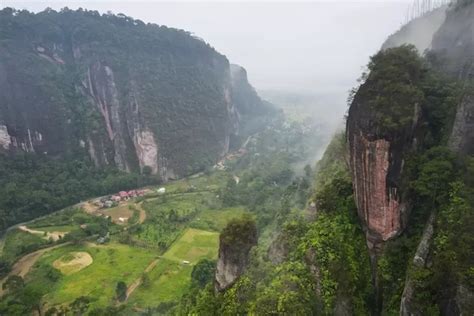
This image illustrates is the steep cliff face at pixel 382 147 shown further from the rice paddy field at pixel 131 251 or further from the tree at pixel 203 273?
the rice paddy field at pixel 131 251

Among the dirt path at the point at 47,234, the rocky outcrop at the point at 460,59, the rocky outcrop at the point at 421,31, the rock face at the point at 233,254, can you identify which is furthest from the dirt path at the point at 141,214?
the rocky outcrop at the point at 460,59

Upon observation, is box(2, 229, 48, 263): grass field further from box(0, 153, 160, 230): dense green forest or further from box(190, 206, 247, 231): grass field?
box(190, 206, 247, 231): grass field

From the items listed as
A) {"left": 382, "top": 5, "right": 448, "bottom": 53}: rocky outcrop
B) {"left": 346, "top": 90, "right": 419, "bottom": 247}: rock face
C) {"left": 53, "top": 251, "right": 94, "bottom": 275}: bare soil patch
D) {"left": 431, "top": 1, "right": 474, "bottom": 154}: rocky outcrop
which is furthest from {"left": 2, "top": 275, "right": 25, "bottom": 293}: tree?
{"left": 382, "top": 5, "right": 448, "bottom": 53}: rocky outcrop

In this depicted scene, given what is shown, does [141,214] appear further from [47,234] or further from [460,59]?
[460,59]

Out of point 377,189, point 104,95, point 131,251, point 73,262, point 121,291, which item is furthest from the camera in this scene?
point 104,95

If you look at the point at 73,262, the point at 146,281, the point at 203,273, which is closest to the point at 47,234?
the point at 73,262
